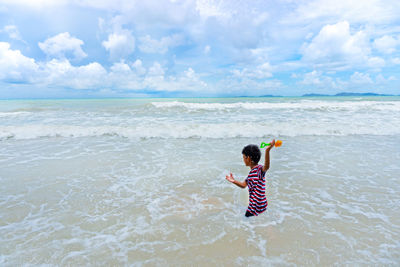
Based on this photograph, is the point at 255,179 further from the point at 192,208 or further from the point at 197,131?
the point at 197,131

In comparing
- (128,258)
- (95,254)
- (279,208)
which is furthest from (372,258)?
(95,254)

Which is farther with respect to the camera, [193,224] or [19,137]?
[19,137]

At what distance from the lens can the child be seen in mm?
3361

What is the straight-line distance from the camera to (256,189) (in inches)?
140

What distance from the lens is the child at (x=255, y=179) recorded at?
132 inches

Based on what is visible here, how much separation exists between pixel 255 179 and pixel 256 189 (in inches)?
7.0

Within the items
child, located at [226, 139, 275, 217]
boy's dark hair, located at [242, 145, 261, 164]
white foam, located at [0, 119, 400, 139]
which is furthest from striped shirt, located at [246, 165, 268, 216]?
white foam, located at [0, 119, 400, 139]

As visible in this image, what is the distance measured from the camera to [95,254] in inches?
121

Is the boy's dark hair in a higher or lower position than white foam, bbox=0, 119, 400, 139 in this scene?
higher

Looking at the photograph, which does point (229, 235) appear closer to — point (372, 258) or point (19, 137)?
point (372, 258)

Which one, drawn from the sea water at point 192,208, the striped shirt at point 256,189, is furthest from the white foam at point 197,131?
the striped shirt at point 256,189

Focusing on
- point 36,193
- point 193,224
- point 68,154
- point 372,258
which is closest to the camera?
point 372,258

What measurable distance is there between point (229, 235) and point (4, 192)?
194 inches

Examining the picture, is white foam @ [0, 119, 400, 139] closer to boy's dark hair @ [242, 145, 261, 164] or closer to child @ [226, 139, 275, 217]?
child @ [226, 139, 275, 217]
